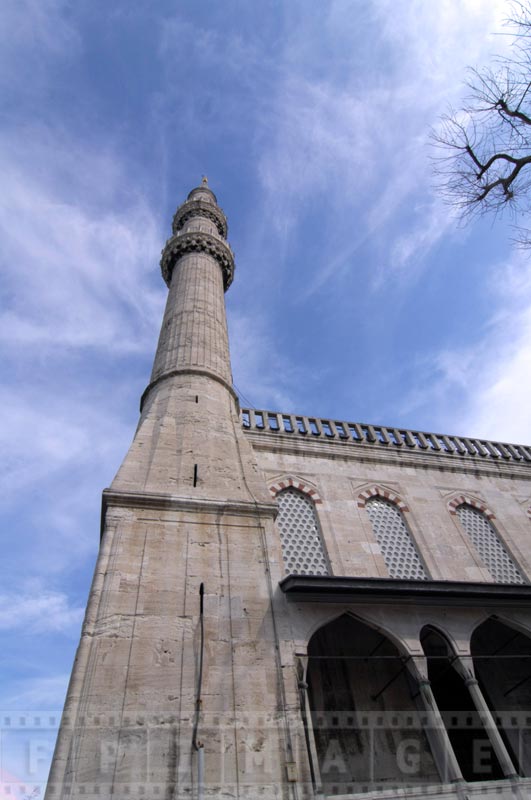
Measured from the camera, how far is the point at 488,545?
40.7 feet

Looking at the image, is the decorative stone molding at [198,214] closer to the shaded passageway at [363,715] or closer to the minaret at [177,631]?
the minaret at [177,631]

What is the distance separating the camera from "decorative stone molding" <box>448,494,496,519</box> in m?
13.1

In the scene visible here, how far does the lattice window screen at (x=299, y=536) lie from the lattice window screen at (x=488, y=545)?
421 centimetres

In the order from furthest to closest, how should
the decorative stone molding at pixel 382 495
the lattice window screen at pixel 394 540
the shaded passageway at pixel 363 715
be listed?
1. the decorative stone molding at pixel 382 495
2. the lattice window screen at pixel 394 540
3. the shaded passageway at pixel 363 715

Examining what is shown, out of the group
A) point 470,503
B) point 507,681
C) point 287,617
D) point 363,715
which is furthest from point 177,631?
point 470,503

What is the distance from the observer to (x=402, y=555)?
1127cm

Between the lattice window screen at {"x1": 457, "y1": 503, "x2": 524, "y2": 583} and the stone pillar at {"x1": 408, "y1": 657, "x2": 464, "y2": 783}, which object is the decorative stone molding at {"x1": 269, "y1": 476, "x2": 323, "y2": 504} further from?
the stone pillar at {"x1": 408, "y1": 657, "x2": 464, "y2": 783}

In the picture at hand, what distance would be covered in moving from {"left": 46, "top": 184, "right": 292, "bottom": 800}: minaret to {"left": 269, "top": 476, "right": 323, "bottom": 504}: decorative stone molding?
5.44 feet

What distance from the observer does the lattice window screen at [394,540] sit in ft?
36.0

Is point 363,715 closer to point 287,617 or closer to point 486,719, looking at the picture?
point 486,719

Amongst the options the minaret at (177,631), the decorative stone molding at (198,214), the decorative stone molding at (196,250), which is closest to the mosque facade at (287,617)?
the minaret at (177,631)

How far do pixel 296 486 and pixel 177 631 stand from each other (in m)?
5.49

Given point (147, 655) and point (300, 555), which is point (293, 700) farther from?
point (300, 555)

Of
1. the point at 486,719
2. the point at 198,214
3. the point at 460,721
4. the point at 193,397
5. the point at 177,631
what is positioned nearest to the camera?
the point at 177,631
